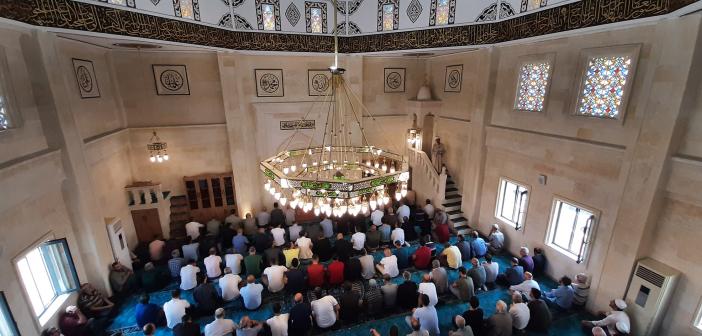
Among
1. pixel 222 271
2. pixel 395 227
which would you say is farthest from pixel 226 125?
pixel 395 227

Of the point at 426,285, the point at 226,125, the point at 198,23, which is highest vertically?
the point at 198,23

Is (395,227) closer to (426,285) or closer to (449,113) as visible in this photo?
(426,285)

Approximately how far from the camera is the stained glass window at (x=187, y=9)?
6157 mm

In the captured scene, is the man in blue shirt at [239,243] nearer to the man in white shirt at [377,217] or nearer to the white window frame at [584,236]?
the man in white shirt at [377,217]

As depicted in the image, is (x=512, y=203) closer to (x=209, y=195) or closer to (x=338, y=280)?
(x=338, y=280)

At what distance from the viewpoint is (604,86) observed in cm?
483

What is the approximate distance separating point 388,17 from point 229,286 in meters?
6.72

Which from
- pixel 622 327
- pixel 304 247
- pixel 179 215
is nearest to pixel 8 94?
pixel 179 215

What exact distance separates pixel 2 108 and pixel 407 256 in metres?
6.65

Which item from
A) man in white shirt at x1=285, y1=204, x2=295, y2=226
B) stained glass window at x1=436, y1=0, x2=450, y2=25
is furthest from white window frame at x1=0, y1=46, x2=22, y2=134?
stained glass window at x1=436, y1=0, x2=450, y2=25

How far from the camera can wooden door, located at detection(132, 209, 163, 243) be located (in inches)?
282

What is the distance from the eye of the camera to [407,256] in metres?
6.56

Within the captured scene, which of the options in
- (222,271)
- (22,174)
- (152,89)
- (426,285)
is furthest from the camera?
(152,89)

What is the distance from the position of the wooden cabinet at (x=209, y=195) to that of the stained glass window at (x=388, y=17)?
5454 millimetres
